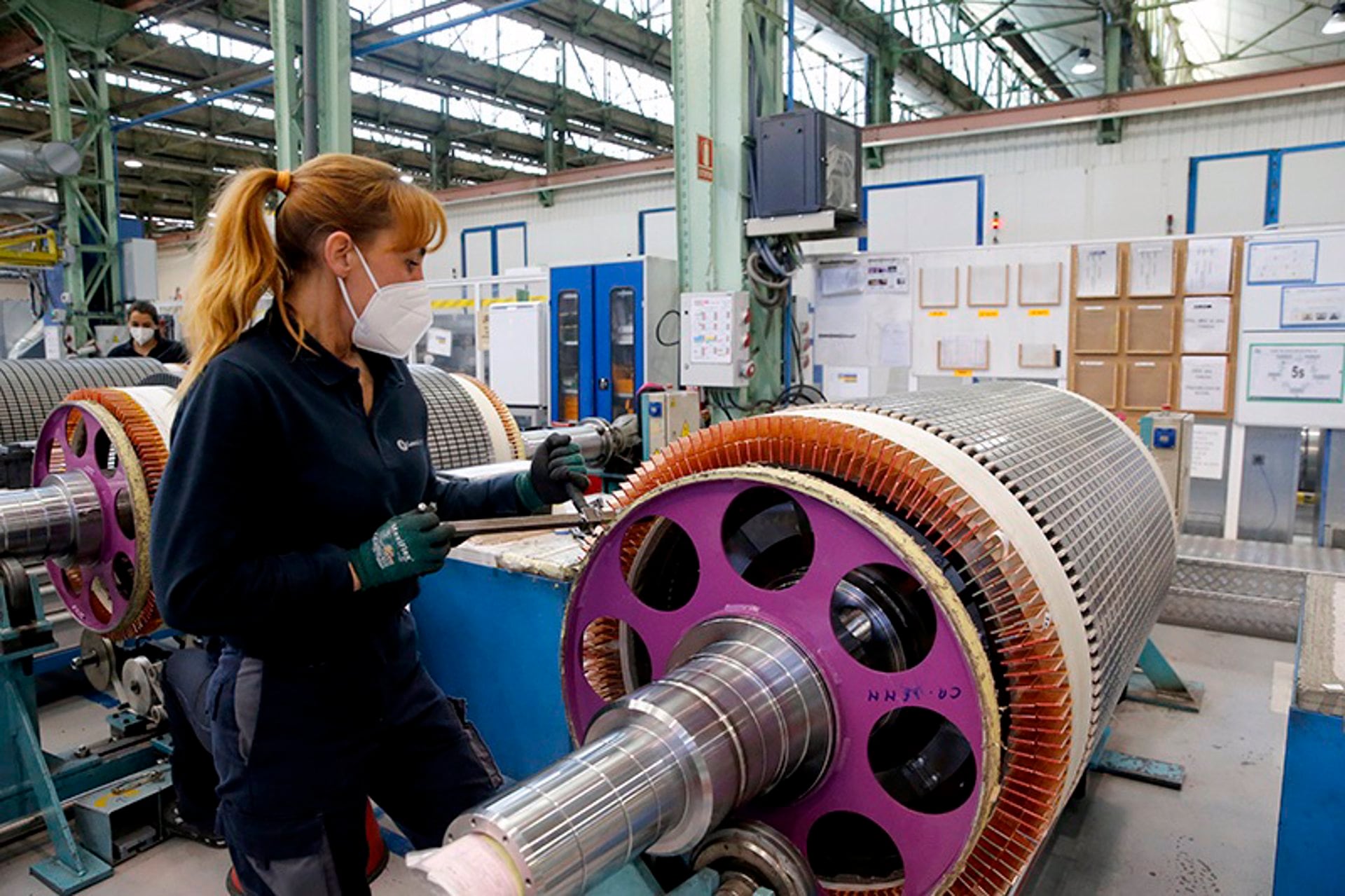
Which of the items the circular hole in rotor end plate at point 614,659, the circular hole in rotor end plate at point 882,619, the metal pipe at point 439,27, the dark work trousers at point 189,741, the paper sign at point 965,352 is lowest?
the dark work trousers at point 189,741

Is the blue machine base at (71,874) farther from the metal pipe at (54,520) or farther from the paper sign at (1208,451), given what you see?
the paper sign at (1208,451)

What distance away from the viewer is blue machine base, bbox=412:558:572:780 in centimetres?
207

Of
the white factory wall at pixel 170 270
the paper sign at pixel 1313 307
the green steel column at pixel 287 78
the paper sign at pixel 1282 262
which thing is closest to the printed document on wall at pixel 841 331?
the paper sign at pixel 1282 262

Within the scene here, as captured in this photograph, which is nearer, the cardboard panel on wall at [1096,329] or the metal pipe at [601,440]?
the metal pipe at [601,440]

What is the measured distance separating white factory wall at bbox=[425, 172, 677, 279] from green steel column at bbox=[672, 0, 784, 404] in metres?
3.59

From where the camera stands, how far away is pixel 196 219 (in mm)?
14859

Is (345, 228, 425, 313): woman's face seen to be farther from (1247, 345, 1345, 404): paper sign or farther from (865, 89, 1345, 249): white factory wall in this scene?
(865, 89, 1345, 249): white factory wall

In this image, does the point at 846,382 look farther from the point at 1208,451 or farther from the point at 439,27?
the point at 439,27

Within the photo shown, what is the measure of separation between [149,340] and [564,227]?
18.6 feet

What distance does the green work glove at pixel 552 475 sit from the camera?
1.58 meters

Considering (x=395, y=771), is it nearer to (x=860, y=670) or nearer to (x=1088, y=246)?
Answer: (x=860, y=670)

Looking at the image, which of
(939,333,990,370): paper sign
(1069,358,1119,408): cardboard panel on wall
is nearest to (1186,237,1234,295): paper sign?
(1069,358,1119,408): cardboard panel on wall

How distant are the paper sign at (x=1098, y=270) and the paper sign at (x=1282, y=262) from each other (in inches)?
23.0

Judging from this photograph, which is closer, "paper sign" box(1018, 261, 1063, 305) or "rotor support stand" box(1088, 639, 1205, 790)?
"rotor support stand" box(1088, 639, 1205, 790)
